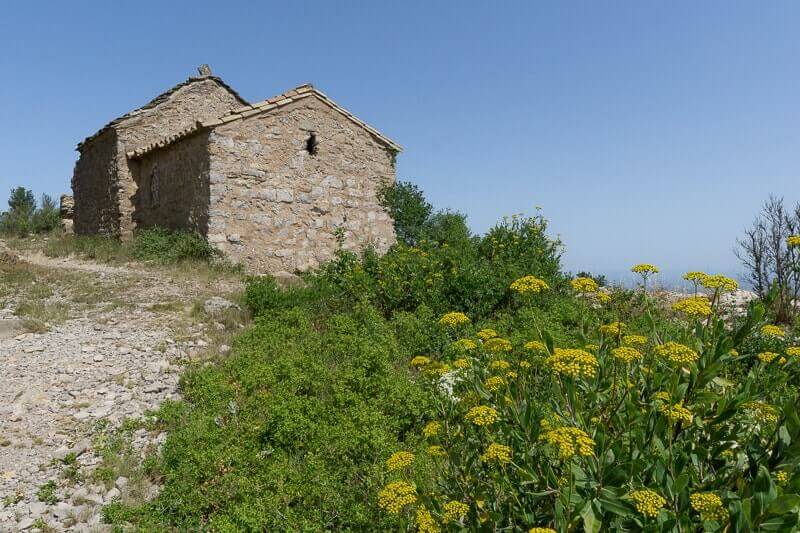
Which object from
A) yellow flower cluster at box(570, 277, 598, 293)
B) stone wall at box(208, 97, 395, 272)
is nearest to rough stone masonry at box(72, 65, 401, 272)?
stone wall at box(208, 97, 395, 272)

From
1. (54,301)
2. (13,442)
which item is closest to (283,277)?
(54,301)

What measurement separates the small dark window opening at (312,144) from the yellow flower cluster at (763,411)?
11.9 metres

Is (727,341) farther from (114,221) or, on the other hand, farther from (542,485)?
(114,221)

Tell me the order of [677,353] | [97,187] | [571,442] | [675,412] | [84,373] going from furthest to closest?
[97,187]
[84,373]
[677,353]
[675,412]
[571,442]

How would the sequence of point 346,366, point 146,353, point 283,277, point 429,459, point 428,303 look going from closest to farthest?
point 429,459, point 346,366, point 146,353, point 428,303, point 283,277

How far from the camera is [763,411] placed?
227cm

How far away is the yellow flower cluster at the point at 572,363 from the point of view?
2281 millimetres

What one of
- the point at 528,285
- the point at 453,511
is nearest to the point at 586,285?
the point at 528,285

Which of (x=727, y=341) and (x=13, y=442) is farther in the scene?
(x=13, y=442)

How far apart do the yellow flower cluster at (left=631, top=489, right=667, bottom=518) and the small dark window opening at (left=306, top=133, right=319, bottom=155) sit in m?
12.2

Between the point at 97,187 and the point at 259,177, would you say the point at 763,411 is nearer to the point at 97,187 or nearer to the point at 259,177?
the point at 259,177

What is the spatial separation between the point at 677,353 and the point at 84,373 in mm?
6302

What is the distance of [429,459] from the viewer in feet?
13.0

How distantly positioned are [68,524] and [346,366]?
2857mm
